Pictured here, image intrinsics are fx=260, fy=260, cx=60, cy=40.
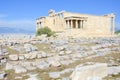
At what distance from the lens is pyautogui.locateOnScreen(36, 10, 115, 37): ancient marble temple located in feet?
248

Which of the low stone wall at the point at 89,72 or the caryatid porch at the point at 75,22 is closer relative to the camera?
the low stone wall at the point at 89,72

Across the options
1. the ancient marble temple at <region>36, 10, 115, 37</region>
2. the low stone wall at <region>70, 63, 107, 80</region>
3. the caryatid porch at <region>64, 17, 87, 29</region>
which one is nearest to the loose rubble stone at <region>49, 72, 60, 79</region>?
the low stone wall at <region>70, 63, 107, 80</region>

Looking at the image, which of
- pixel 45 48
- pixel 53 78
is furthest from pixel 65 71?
pixel 45 48

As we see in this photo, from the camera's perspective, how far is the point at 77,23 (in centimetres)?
7988

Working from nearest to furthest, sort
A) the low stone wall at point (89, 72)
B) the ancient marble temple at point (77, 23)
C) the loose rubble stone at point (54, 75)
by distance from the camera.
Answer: the low stone wall at point (89, 72) < the loose rubble stone at point (54, 75) < the ancient marble temple at point (77, 23)

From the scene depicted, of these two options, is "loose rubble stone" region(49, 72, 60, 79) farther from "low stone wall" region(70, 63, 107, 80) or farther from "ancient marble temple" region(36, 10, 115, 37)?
"ancient marble temple" region(36, 10, 115, 37)

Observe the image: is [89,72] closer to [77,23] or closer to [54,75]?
[54,75]

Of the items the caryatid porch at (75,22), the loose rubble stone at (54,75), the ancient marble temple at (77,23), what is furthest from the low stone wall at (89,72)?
the caryatid porch at (75,22)

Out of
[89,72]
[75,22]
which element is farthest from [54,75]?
[75,22]

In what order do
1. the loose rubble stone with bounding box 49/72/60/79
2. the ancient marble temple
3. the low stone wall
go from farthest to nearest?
the ancient marble temple < the loose rubble stone with bounding box 49/72/60/79 < the low stone wall

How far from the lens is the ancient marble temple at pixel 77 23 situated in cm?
7548

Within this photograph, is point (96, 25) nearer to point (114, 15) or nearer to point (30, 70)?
point (114, 15)

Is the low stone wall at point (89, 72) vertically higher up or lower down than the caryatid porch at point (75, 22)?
lower down

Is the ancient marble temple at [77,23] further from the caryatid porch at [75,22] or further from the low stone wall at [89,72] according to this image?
the low stone wall at [89,72]
